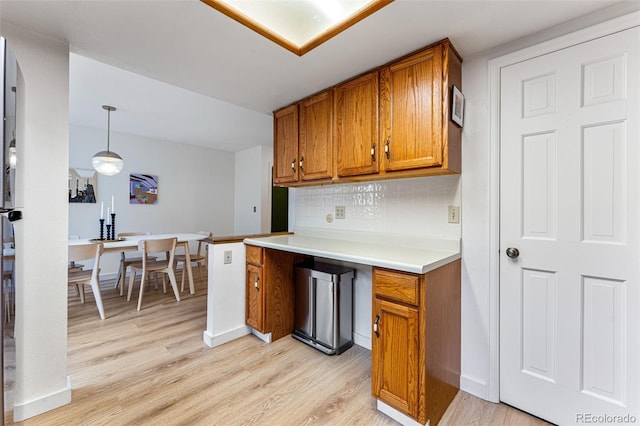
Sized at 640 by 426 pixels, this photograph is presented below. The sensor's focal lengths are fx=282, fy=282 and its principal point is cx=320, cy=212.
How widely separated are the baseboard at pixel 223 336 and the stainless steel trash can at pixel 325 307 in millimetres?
453

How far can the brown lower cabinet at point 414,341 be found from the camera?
4.52 ft

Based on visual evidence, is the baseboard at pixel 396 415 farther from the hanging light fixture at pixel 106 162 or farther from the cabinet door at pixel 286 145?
the hanging light fixture at pixel 106 162

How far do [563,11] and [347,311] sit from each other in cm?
221

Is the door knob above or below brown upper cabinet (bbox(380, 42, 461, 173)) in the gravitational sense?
below

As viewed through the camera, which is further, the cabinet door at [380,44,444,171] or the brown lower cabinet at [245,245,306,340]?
the brown lower cabinet at [245,245,306,340]

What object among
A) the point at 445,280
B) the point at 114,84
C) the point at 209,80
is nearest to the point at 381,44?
the point at 209,80

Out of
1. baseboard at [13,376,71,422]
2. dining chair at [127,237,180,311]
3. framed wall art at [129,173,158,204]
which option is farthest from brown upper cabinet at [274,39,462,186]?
framed wall art at [129,173,158,204]

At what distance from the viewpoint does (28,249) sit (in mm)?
1489

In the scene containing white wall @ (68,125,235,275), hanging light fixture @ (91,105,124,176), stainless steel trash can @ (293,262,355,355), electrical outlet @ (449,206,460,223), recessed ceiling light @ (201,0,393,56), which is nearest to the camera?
recessed ceiling light @ (201,0,393,56)

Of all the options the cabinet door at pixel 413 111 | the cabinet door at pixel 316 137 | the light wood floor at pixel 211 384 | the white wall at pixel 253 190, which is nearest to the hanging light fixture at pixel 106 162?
the light wood floor at pixel 211 384

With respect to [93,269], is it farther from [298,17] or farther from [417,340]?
→ [417,340]

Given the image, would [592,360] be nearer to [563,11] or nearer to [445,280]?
[445,280]

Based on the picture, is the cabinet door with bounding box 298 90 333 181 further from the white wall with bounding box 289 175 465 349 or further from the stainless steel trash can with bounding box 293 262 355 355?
the stainless steel trash can with bounding box 293 262 355 355

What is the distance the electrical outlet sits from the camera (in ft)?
5.91
